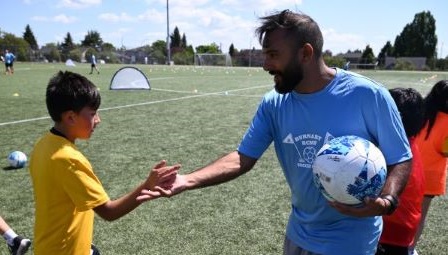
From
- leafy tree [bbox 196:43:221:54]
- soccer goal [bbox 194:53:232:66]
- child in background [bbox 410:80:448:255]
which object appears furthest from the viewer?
leafy tree [bbox 196:43:221:54]

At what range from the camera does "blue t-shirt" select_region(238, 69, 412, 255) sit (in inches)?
94.0

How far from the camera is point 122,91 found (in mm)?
20188

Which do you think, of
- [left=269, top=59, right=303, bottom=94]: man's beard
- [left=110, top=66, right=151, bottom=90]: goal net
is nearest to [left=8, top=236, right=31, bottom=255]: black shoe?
[left=269, top=59, right=303, bottom=94]: man's beard

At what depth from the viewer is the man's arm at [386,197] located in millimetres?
2207

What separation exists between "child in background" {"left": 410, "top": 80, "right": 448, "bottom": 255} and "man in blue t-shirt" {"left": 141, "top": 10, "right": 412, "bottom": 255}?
1.76 metres

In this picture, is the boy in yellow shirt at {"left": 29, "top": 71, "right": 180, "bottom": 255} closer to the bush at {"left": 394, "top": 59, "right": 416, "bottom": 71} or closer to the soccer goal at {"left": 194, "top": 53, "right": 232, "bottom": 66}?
the soccer goal at {"left": 194, "top": 53, "right": 232, "bottom": 66}

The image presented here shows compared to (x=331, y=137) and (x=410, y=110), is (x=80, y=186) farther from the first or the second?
(x=410, y=110)

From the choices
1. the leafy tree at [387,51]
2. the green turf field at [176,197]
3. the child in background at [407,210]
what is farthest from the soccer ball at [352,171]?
the leafy tree at [387,51]

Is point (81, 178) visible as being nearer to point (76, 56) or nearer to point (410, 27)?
point (76, 56)

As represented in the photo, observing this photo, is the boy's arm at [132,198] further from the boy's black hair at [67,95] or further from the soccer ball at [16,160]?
the soccer ball at [16,160]

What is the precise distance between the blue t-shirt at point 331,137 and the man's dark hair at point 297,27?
0.82 feet

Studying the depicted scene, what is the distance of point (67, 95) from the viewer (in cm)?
281

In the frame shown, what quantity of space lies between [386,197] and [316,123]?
1.84 ft

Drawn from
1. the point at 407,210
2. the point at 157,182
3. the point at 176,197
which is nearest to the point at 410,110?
the point at 407,210
